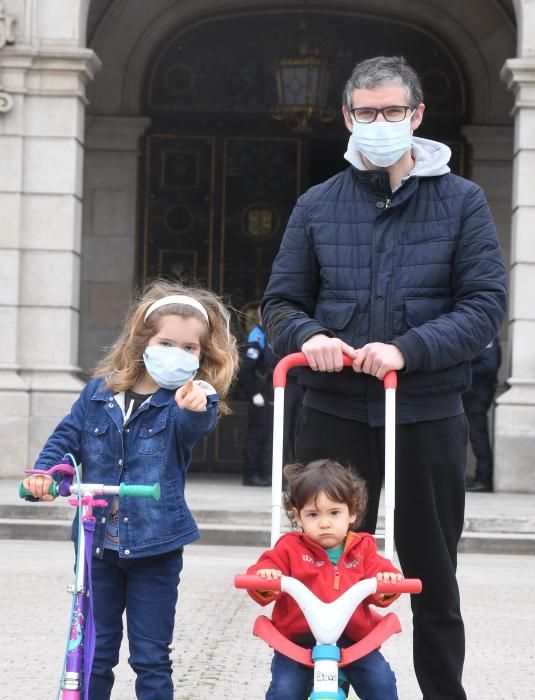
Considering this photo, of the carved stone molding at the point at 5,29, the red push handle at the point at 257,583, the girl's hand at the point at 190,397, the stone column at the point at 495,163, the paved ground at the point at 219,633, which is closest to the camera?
the red push handle at the point at 257,583

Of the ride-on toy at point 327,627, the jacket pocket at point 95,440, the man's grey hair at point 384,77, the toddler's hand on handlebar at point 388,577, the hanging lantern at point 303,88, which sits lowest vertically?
the ride-on toy at point 327,627

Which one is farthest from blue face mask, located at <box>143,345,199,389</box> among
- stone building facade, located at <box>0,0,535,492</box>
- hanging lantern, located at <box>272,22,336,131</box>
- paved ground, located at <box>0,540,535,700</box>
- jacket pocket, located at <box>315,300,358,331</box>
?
stone building facade, located at <box>0,0,535,492</box>

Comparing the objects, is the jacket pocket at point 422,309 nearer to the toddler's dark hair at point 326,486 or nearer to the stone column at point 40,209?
the toddler's dark hair at point 326,486

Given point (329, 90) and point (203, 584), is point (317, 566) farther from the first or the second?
point (329, 90)

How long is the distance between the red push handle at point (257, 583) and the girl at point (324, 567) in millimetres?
95

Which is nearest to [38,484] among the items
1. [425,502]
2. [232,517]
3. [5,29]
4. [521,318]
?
[425,502]

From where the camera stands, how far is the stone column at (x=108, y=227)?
666 inches

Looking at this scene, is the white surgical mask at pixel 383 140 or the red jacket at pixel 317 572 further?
the white surgical mask at pixel 383 140

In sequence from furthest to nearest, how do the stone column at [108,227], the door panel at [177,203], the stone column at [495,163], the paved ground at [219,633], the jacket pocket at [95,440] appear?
the door panel at [177,203] → the stone column at [108,227] → the stone column at [495,163] → the paved ground at [219,633] → the jacket pocket at [95,440]

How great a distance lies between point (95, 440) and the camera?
4.54m

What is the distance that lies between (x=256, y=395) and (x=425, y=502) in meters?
9.97

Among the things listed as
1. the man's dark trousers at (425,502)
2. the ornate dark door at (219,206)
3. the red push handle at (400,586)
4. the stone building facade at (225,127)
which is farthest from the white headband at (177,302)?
the ornate dark door at (219,206)

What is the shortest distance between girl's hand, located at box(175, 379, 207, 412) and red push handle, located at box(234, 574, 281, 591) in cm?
56

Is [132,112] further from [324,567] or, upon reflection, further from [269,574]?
[269,574]
